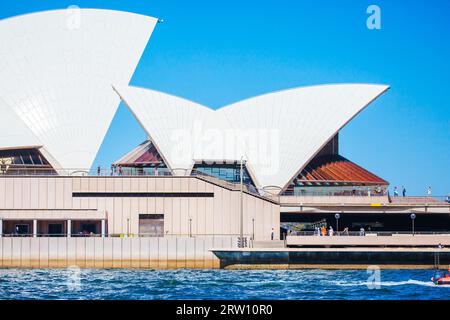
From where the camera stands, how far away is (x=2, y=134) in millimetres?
50781

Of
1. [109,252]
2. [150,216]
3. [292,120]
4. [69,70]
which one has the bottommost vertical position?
[109,252]

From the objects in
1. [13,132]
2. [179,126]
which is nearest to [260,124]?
[179,126]

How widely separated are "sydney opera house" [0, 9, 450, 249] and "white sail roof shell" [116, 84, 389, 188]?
0.07 meters

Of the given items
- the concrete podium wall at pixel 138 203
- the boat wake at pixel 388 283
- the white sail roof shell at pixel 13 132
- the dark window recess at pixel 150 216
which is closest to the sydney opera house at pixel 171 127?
the white sail roof shell at pixel 13 132

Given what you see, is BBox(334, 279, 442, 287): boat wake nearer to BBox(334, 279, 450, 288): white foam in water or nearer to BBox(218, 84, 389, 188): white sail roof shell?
BBox(334, 279, 450, 288): white foam in water

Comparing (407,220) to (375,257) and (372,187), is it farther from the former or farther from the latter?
(375,257)

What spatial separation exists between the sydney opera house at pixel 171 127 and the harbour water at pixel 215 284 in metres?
12.2

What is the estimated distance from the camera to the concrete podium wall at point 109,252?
39.8 meters

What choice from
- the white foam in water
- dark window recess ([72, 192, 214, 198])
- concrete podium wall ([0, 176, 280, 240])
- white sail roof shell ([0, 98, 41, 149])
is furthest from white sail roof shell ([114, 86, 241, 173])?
the white foam in water

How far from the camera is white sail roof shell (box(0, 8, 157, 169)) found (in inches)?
2066

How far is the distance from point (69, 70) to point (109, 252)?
62.8 feet

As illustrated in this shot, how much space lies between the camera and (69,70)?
181ft

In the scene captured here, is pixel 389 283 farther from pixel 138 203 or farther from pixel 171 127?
pixel 171 127
